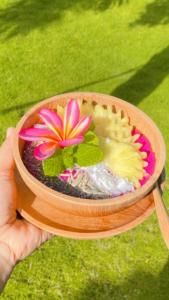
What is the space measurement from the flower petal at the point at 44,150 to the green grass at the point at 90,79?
2.16 m

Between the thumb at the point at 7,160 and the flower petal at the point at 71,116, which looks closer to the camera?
the flower petal at the point at 71,116

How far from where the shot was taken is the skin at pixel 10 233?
8.78ft

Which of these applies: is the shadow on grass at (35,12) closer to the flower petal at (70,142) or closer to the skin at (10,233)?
the skin at (10,233)

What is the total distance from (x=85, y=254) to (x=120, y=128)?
2176 millimetres

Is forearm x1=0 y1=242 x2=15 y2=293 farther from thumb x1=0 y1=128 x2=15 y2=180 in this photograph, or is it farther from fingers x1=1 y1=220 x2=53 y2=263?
thumb x1=0 y1=128 x2=15 y2=180

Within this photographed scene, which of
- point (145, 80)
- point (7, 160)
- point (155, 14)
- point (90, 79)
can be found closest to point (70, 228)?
point (7, 160)

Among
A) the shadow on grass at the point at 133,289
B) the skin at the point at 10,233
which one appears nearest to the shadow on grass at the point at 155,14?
the shadow on grass at the point at 133,289

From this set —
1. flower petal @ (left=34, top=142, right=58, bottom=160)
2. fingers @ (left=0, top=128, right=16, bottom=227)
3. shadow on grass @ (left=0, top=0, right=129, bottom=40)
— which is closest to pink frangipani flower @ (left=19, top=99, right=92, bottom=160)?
flower petal @ (left=34, top=142, right=58, bottom=160)

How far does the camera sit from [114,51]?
7043 millimetres

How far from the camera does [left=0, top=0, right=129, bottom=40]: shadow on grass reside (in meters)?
7.36

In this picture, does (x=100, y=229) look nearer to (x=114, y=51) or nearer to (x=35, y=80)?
(x=35, y=80)

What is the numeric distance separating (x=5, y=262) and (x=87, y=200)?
3.00ft

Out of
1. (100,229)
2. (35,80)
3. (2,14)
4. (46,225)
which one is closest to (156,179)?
(100,229)

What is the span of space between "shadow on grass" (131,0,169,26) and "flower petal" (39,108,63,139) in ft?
18.6
